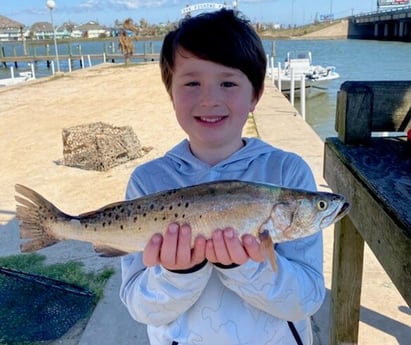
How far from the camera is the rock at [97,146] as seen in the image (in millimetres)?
8031

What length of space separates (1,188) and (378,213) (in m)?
6.84

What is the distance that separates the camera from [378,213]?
1.80 meters

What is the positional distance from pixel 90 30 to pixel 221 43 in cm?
13526

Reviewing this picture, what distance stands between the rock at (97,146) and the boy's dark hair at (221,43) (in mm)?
6001

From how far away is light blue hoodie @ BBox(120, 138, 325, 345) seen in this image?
1744 millimetres

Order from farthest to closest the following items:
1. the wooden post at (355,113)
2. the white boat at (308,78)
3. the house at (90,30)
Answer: the house at (90,30), the white boat at (308,78), the wooden post at (355,113)

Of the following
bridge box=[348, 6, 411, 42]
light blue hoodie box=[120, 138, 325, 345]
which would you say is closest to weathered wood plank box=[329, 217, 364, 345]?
light blue hoodie box=[120, 138, 325, 345]

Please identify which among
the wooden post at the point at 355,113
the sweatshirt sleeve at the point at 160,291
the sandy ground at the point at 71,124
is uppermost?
the wooden post at the point at 355,113

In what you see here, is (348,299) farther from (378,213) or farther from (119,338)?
(119,338)

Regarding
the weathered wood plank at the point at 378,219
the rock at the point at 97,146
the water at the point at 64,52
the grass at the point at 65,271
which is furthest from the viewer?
the water at the point at 64,52

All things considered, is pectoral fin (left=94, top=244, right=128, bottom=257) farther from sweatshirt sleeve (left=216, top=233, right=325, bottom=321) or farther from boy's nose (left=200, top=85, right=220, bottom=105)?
boy's nose (left=200, top=85, right=220, bottom=105)

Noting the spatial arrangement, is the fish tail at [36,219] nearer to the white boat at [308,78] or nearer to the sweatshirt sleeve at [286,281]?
the sweatshirt sleeve at [286,281]

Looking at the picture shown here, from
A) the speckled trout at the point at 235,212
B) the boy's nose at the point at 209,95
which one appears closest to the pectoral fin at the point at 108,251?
the speckled trout at the point at 235,212

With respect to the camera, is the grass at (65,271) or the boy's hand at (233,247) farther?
the grass at (65,271)
